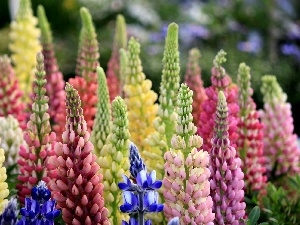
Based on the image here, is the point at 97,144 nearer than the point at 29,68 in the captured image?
Yes

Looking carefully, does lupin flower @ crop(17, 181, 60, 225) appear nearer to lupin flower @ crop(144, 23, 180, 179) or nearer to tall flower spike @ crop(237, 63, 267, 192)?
lupin flower @ crop(144, 23, 180, 179)

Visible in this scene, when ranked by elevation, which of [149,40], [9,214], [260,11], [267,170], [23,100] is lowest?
[9,214]

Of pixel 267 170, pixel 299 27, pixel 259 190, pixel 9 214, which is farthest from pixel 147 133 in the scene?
pixel 299 27

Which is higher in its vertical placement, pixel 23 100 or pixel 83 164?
pixel 23 100

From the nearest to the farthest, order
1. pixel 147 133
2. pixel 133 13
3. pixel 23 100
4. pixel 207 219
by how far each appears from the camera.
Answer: pixel 207 219 → pixel 147 133 → pixel 23 100 → pixel 133 13

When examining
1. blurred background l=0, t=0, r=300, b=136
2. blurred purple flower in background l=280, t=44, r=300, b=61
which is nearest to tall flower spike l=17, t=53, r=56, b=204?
blurred background l=0, t=0, r=300, b=136

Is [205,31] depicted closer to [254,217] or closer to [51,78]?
[51,78]

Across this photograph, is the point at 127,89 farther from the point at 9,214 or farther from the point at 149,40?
the point at 149,40
